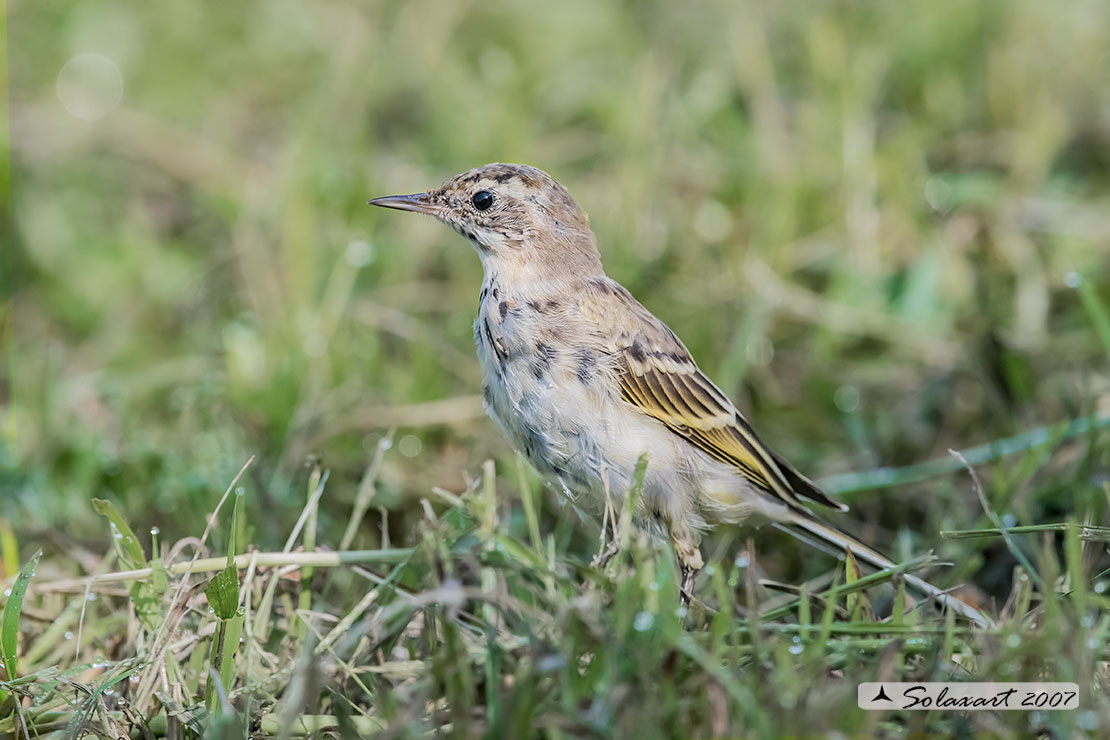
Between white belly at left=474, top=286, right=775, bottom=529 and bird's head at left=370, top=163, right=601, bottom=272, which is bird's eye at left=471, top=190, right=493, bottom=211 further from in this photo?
white belly at left=474, top=286, right=775, bottom=529

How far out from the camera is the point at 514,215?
169 inches

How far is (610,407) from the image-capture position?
3.91 m

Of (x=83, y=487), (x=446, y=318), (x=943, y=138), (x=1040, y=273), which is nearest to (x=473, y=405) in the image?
(x=446, y=318)

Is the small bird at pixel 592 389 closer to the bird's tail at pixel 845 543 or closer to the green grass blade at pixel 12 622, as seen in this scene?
the bird's tail at pixel 845 543

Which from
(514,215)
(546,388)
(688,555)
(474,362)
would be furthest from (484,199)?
(474,362)

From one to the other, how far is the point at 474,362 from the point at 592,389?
6.62 feet

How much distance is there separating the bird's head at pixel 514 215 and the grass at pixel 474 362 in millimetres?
829

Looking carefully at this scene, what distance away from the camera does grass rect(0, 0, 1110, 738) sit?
118 inches

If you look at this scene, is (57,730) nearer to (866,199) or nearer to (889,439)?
(889,439)

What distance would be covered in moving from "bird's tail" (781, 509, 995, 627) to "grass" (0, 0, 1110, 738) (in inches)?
3.2

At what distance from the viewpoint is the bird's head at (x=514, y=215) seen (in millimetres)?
4270

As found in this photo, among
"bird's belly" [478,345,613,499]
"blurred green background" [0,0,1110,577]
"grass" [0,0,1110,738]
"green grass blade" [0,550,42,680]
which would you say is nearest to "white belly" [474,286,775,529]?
"bird's belly" [478,345,613,499]

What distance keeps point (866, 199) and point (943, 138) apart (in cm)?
131

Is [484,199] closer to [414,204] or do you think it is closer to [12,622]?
[414,204]
